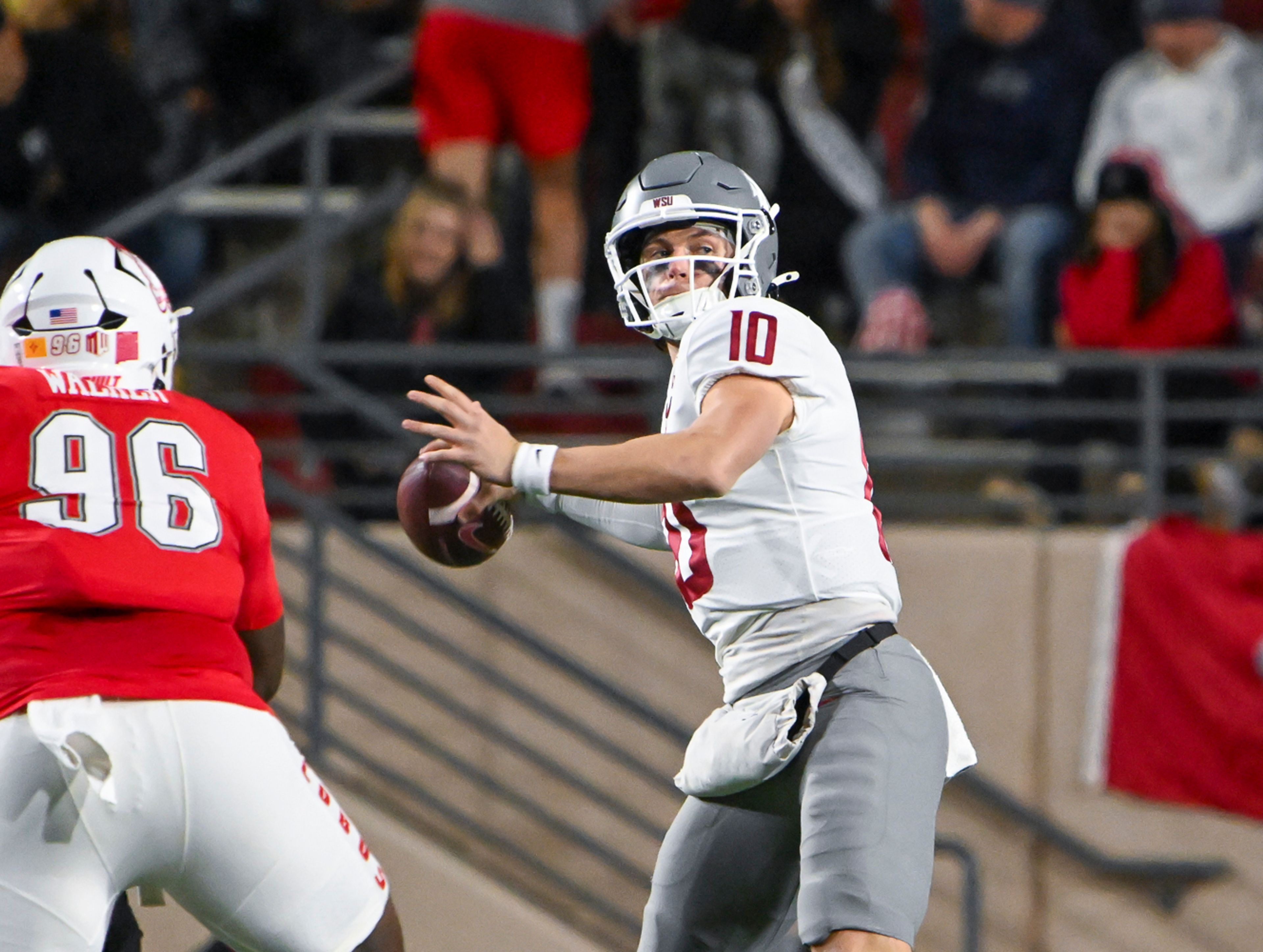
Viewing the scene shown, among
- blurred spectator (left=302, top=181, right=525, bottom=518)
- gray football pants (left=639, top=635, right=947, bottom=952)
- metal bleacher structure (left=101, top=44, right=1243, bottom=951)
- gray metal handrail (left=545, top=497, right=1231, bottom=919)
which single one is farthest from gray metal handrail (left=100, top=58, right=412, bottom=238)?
gray football pants (left=639, top=635, right=947, bottom=952)

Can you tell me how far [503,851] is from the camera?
6.43 metres

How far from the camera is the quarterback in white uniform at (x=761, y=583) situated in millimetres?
3051

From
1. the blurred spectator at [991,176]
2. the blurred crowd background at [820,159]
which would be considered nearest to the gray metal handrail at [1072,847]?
the blurred crowd background at [820,159]

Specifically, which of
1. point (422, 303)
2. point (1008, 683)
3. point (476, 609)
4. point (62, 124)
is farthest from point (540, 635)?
point (62, 124)

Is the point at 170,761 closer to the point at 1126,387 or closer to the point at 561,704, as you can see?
the point at 561,704

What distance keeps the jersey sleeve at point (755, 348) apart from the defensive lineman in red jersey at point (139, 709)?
3.10ft

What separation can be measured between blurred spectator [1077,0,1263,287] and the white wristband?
164 inches

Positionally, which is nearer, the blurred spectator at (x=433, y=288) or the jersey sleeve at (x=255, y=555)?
the jersey sleeve at (x=255, y=555)

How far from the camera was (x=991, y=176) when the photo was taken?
6.86 metres

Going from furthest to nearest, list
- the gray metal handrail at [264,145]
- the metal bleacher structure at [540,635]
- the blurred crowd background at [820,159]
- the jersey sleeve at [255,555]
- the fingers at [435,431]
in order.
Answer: the gray metal handrail at [264,145]
the blurred crowd background at [820,159]
the metal bleacher structure at [540,635]
the jersey sleeve at [255,555]
the fingers at [435,431]

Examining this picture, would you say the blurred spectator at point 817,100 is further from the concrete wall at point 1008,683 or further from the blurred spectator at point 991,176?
the concrete wall at point 1008,683

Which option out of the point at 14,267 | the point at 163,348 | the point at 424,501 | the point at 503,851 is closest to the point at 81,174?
the point at 14,267

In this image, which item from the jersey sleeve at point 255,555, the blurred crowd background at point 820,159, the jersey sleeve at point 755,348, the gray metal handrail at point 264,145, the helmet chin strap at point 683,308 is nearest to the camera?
the jersey sleeve at point 755,348

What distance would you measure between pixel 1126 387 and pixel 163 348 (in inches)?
152
